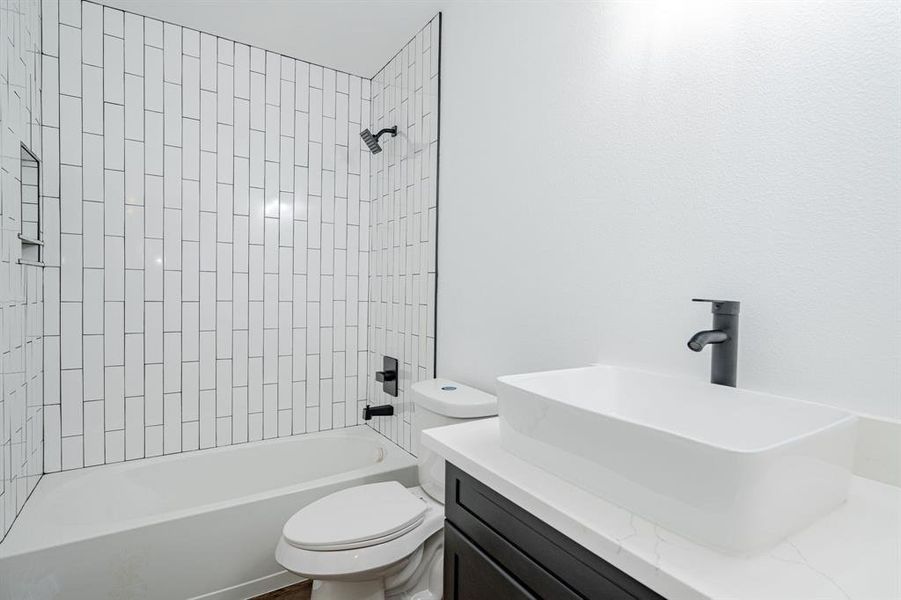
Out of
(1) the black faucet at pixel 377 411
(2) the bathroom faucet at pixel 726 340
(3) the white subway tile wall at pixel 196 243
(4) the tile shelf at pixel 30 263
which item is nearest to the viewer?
(2) the bathroom faucet at pixel 726 340

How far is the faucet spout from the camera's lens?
0.83 meters

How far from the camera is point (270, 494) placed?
72.5 inches

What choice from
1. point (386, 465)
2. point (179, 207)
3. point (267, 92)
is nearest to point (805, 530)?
point (386, 465)

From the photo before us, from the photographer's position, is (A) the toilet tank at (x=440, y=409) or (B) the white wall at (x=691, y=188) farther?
(A) the toilet tank at (x=440, y=409)

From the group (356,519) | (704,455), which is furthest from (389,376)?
(704,455)

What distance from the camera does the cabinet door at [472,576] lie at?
80cm

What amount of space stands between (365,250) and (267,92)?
3.22 ft

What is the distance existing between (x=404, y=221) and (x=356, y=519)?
1408 millimetres

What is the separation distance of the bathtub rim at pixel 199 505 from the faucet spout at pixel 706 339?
1591 mm

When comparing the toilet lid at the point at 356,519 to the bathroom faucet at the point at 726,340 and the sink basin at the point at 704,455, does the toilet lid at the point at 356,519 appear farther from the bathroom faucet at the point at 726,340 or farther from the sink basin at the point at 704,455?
the bathroom faucet at the point at 726,340

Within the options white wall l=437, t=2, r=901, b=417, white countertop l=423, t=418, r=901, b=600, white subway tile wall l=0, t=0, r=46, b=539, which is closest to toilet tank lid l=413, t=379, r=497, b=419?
white wall l=437, t=2, r=901, b=417

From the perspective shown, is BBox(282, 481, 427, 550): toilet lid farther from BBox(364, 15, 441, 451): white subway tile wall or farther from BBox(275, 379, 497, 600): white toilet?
BBox(364, 15, 441, 451): white subway tile wall

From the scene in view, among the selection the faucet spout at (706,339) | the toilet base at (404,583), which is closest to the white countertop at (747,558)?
the faucet spout at (706,339)

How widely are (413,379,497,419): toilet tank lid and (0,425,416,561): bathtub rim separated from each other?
0.58 metres
